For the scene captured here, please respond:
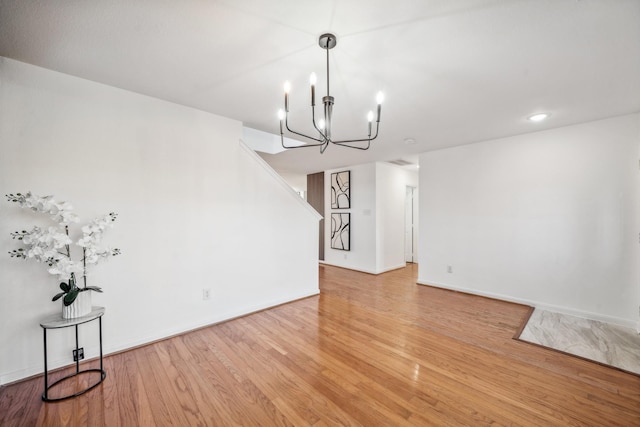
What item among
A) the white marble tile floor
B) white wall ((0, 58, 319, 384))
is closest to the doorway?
the white marble tile floor

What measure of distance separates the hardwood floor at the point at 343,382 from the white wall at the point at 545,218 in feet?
3.62

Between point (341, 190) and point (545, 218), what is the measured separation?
3806mm

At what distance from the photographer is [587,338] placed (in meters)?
2.63

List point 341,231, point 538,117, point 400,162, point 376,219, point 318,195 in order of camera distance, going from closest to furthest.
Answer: point 538,117 → point 376,219 → point 400,162 → point 341,231 → point 318,195

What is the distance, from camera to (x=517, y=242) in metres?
3.68

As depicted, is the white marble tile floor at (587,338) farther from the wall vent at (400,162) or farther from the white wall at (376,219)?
the wall vent at (400,162)

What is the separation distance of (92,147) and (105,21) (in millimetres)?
1173

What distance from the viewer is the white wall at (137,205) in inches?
76.5

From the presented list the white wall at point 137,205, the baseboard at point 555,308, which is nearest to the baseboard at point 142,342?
the white wall at point 137,205

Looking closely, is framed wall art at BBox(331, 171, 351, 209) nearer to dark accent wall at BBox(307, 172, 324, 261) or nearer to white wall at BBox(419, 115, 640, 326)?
dark accent wall at BBox(307, 172, 324, 261)

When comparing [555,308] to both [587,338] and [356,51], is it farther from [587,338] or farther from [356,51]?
[356,51]

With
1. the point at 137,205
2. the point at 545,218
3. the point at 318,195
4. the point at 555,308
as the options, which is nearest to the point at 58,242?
the point at 137,205

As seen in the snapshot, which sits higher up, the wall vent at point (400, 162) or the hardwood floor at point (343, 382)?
the wall vent at point (400, 162)

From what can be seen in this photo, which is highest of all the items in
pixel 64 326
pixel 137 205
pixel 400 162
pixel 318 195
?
pixel 400 162
